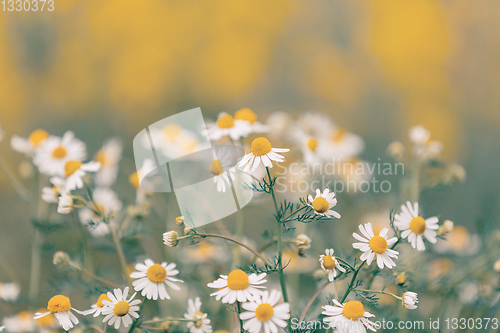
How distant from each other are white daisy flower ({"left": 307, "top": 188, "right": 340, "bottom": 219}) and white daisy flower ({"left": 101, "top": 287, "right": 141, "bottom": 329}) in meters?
0.19

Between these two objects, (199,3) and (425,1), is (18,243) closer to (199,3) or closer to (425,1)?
(199,3)

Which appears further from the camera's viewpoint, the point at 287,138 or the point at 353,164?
the point at 353,164

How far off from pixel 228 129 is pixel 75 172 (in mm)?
204

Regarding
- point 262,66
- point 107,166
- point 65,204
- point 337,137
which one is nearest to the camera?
point 65,204

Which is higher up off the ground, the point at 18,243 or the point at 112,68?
the point at 112,68

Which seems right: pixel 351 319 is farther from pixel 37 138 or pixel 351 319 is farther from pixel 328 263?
pixel 37 138

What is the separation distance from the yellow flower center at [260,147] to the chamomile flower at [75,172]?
0.22 m

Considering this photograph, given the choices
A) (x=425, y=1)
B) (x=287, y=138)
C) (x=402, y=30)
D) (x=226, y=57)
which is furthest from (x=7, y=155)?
(x=425, y=1)

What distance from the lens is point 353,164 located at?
88cm

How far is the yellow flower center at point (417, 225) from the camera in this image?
1.41 ft

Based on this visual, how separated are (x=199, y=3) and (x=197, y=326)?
1727 mm

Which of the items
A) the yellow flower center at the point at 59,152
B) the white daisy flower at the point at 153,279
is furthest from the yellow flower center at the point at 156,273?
the yellow flower center at the point at 59,152

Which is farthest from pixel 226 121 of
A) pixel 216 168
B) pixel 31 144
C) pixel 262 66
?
pixel 262 66

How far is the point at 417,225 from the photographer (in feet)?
1.41
